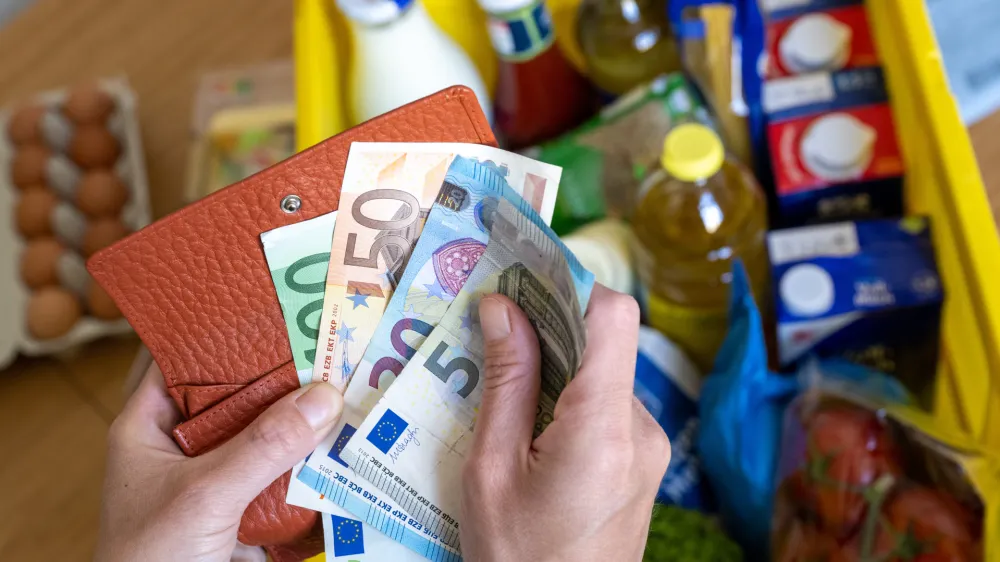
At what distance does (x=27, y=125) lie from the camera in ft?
3.26

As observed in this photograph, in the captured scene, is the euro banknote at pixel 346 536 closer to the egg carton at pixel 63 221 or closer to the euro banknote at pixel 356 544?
the euro banknote at pixel 356 544

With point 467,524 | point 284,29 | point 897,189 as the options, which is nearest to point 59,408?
point 284,29

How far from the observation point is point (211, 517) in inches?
17.4

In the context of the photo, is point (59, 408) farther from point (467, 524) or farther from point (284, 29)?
point (467, 524)

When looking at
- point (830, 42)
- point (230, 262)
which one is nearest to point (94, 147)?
point (230, 262)

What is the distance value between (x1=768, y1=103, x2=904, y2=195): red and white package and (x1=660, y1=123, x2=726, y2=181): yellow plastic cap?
0.12 metres

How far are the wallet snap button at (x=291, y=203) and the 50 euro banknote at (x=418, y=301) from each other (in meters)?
0.07

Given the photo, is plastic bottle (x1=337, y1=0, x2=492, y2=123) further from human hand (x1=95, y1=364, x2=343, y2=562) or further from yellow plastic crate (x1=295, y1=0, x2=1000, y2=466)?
human hand (x1=95, y1=364, x2=343, y2=562)

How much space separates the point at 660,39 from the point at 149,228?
1.60 ft

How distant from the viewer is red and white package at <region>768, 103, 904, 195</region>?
0.63 meters

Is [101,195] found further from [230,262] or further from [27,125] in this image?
[230,262]

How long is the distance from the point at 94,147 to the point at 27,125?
9 centimetres

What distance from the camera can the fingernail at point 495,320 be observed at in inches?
16.7

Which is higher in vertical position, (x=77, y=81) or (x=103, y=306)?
(x=77, y=81)
